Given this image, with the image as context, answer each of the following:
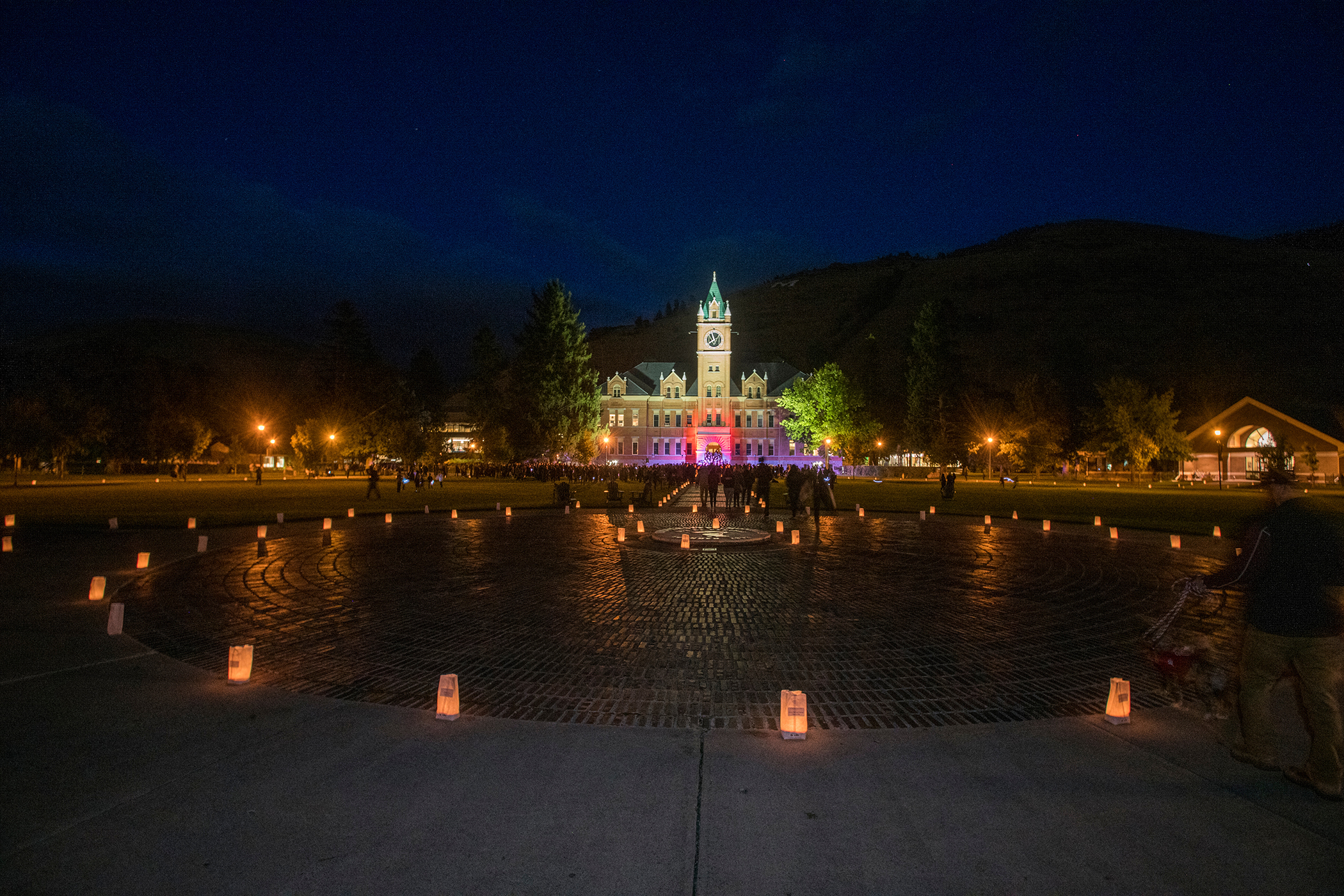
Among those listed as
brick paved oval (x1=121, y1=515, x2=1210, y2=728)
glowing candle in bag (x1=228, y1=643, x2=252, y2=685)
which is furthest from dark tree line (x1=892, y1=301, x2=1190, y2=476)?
glowing candle in bag (x1=228, y1=643, x2=252, y2=685)

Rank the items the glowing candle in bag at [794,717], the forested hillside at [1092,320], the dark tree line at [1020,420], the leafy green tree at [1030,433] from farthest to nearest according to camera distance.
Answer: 1. the forested hillside at [1092,320]
2. the leafy green tree at [1030,433]
3. the dark tree line at [1020,420]
4. the glowing candle in bag at [794,717]

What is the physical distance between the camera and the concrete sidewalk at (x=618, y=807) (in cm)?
325

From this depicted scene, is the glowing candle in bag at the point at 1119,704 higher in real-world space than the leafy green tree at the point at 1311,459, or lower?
lower

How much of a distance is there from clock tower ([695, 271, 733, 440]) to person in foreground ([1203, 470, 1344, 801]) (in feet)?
269

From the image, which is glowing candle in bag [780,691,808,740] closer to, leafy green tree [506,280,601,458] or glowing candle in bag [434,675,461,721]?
glowing candle in bag [434,675,461,721]

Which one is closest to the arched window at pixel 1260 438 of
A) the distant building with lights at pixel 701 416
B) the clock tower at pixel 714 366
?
the distant building with lights at pixel 701 416

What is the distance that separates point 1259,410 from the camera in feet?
178

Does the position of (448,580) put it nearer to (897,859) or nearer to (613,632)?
(613,632)

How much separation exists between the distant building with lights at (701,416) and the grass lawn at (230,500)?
120 ft

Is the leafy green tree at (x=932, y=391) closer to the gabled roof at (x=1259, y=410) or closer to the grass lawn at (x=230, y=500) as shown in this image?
the gabled roof at (x=1259, y=410)

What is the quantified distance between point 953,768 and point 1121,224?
22593cm

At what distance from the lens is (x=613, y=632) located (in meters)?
8.03

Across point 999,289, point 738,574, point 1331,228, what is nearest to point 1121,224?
point 1331,228

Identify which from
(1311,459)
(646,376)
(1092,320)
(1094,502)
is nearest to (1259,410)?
(1311,459)
